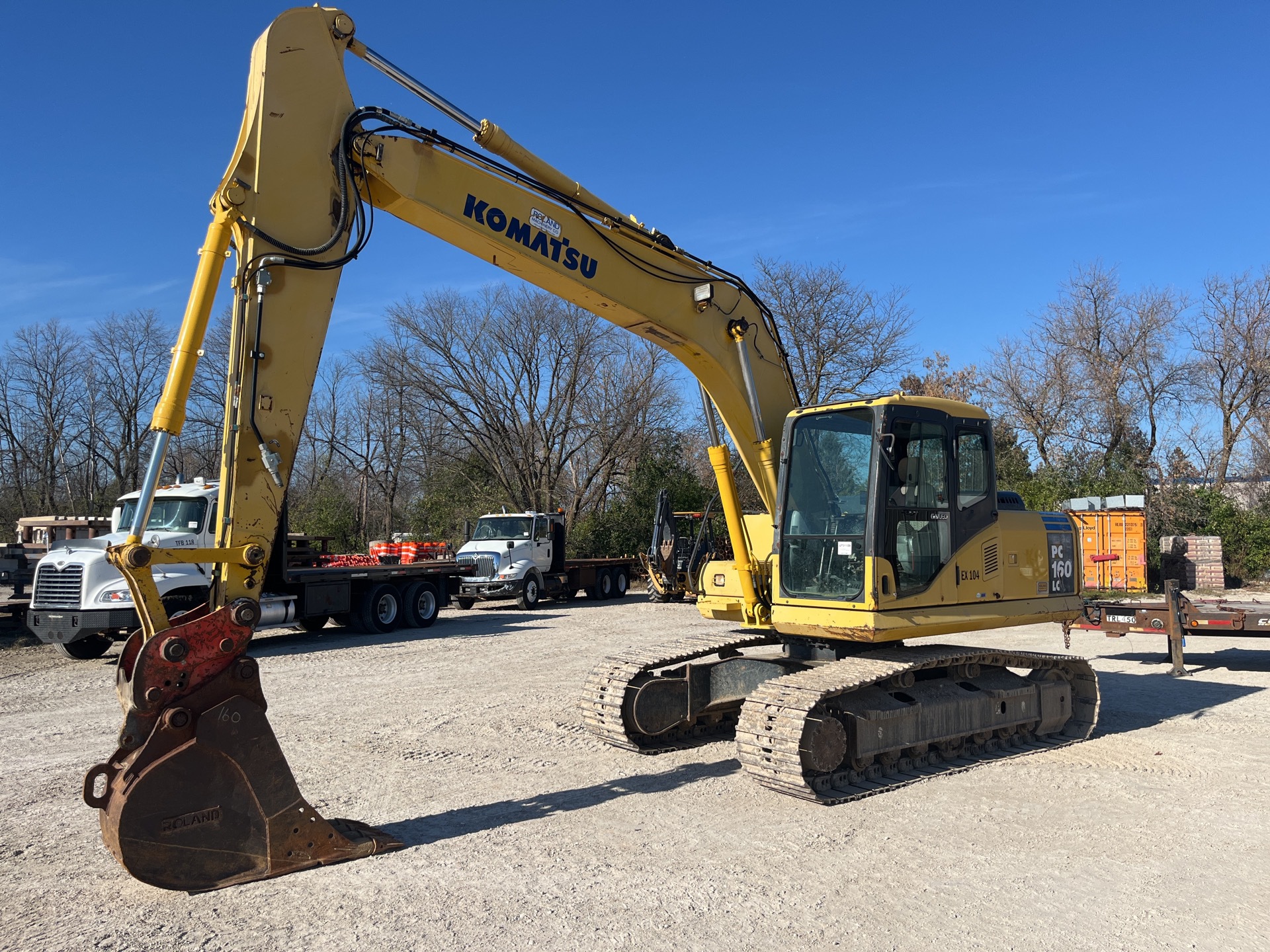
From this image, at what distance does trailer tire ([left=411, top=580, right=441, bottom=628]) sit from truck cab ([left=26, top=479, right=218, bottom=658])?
4.27 m

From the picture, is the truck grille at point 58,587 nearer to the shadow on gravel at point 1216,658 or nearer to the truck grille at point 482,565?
the truck grille at point 482,565

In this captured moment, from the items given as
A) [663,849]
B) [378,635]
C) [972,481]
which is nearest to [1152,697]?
[972,481]

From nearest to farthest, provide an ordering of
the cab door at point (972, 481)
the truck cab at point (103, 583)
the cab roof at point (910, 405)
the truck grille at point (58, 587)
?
the cab roof at point (910, 405), the cab door at point (972, 481), the truck cab at point (103, 583), the truck grille at point (58, 587)

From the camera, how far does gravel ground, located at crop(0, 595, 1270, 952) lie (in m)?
4.42

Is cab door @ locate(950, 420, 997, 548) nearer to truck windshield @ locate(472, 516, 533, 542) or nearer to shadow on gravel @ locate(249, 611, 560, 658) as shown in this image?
shadow on gravel @ locate(249, 611, 560, 658)

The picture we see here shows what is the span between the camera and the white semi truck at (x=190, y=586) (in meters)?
13.3

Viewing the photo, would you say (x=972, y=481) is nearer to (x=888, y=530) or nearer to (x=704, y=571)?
(x=888, y=530)

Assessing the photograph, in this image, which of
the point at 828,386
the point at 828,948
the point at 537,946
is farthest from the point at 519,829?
the point at 828,386

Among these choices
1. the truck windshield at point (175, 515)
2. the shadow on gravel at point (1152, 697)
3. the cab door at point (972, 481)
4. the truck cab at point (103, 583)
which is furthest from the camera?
the truck windshield at point (175, 515)

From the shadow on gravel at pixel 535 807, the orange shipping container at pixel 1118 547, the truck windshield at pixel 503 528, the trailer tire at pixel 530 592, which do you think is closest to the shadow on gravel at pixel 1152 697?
the shadow on gravel at pixel 535 807

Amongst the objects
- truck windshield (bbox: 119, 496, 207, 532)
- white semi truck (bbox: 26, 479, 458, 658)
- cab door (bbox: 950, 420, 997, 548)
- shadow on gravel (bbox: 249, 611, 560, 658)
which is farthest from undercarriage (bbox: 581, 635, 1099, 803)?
truck windshield (bbox: 119, 496, 207, 532)

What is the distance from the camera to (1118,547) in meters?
23.6

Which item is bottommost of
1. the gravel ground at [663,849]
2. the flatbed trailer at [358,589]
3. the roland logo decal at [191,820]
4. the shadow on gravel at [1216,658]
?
the gravel ground at [663,849]

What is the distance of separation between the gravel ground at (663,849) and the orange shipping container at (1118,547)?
14619mm
